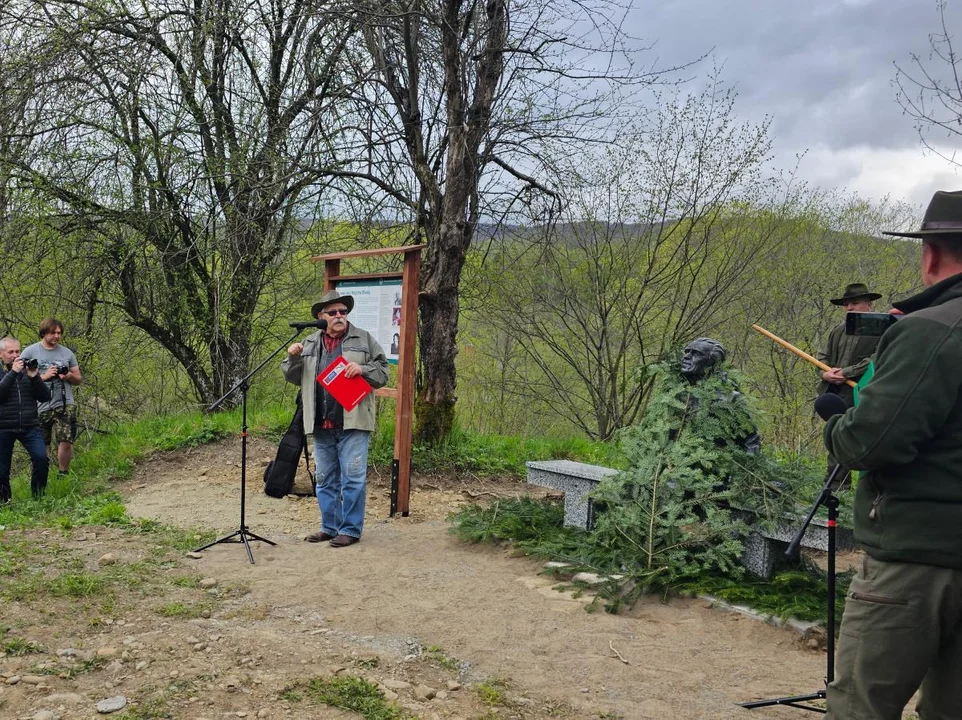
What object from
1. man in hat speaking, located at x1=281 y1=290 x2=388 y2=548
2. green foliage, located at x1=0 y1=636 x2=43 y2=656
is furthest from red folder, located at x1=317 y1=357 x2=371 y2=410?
green foliage, located at x1=0 y1=636 x2=43 y2=656

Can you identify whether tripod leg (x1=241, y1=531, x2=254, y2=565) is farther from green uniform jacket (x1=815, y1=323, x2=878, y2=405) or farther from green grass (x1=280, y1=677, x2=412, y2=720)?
green uniform jacket (x1=815, y1=323, x2=878, y2=405)

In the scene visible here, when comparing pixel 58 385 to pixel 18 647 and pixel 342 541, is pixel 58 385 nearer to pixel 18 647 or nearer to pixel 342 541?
pixel 342 541

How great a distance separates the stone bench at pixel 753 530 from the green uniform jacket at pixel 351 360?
144 cm

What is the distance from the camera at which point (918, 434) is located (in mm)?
2355

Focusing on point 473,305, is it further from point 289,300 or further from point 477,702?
point 477,702

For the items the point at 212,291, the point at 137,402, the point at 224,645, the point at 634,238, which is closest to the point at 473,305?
the point at 634,238

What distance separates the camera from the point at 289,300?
12.5 meters

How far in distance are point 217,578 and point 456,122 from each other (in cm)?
528

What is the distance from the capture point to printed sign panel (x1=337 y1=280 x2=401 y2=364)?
776cm

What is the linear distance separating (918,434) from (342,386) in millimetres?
4672

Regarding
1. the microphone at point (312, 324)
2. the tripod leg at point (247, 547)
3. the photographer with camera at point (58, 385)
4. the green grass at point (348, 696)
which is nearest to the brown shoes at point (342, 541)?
the tripod leg at point (247, 547)

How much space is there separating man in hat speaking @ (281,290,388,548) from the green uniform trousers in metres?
4.46

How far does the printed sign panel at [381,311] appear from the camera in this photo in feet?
25.5

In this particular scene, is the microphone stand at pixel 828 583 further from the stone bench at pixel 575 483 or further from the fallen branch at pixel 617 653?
the stone bench at pixel 575 483
